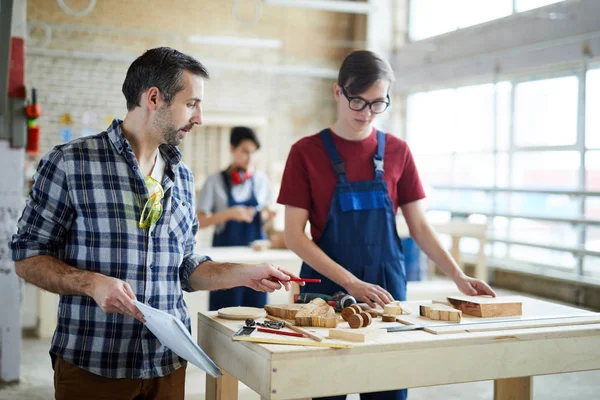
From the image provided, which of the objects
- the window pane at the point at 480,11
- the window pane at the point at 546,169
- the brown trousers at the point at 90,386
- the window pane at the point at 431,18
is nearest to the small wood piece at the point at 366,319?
the brown trousers at the point at 90,386

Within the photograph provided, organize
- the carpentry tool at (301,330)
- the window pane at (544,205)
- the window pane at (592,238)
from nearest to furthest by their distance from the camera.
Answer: the carpentry tool at (301,330)
the window pane at (592,238)
the window pane at (544,205)

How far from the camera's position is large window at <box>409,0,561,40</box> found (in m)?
9.27

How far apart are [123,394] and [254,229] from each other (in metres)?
3.69

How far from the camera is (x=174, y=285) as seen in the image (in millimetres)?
1991

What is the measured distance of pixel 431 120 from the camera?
11.0 metres

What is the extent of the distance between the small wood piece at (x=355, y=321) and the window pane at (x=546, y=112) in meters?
6.85

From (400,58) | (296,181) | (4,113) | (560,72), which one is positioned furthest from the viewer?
(400,58)

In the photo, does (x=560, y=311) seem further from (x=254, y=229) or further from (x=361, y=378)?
(x=254, y=229)

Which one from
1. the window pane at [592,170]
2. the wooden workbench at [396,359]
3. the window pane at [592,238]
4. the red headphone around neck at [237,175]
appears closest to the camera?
the wooden workbench at [396,359]

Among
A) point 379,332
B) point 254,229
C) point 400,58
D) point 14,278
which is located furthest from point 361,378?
point 400,58

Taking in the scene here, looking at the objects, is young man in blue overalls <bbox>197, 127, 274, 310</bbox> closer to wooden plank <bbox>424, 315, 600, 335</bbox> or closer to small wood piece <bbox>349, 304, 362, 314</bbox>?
small wood piece <bbox>349, 304, 362, 314</bbox>

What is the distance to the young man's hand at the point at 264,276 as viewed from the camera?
203 cm

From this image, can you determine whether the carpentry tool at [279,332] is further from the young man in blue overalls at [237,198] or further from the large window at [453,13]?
the large window at [453,13]

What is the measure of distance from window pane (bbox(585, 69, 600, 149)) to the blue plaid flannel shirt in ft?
22.6
